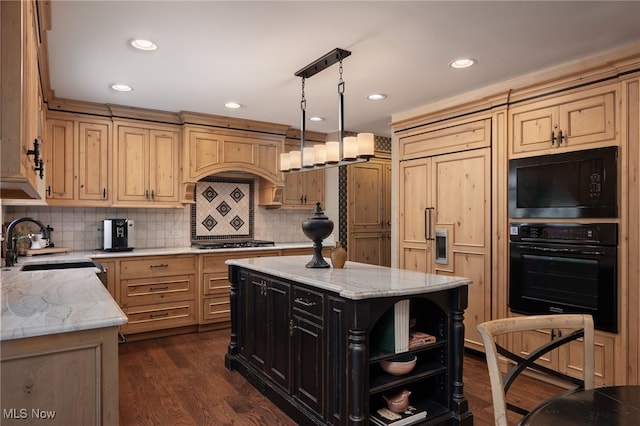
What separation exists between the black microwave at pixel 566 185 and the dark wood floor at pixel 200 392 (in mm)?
1362

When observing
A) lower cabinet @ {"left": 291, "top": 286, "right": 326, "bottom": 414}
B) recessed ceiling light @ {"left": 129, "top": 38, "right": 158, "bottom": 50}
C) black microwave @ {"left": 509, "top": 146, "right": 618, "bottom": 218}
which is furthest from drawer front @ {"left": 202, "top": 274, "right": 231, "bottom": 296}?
black microwave @ {"left": 509, "top": 146, "right": 618, "bottom": 218}

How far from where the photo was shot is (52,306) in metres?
1.78

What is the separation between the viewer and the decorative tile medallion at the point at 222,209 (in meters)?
5.16

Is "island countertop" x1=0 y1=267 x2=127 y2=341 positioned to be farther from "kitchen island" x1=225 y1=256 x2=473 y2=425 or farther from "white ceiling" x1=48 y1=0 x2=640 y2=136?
"white ceiling" x1=48 y1=0 x2=640 y2=136

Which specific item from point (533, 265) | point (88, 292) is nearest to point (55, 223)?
point (88, 292)

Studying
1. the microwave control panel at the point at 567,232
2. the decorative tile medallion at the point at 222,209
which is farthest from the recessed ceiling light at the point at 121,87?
the microwave control panel at the point at 567,232

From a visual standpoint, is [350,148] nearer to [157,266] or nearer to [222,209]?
[157,266]

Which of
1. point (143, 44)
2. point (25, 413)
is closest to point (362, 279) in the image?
point (25, 413)

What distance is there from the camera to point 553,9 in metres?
2.33

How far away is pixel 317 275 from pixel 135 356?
7.64 ft

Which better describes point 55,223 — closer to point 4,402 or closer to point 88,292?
point 88,292

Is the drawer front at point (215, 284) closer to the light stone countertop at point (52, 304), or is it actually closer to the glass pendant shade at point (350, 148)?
the light stone countertop at point (52, 304)

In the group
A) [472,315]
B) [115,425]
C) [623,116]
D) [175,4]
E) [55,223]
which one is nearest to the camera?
[115,425]

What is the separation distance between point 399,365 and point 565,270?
5.37 ft
